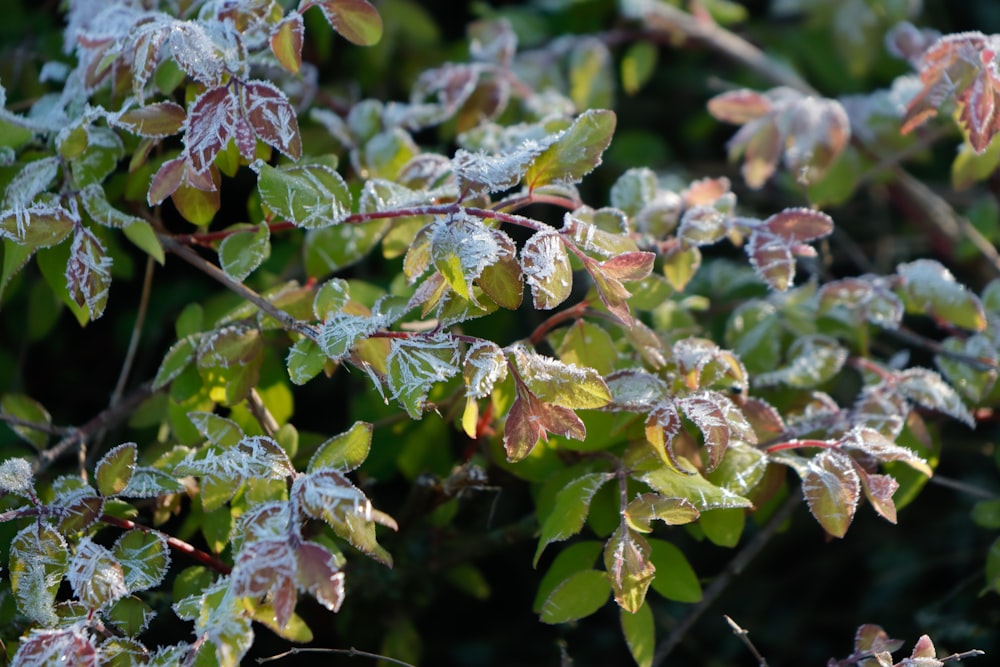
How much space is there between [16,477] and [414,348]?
1.47ft

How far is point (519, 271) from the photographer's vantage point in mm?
940

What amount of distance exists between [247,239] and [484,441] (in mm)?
401

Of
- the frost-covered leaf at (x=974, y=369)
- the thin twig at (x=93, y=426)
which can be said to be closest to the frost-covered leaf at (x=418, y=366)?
the thin twig at (x=93, y=426)

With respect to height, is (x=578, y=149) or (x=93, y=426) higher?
(x=578, y=149)

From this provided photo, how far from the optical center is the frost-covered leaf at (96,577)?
923 millimetres

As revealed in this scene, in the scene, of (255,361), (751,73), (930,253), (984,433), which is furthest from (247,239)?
(984,433)

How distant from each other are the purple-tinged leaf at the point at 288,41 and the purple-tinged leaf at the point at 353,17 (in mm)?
39

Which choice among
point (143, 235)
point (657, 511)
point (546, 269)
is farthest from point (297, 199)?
point (657, 511)

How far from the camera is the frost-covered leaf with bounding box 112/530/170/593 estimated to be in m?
0.96

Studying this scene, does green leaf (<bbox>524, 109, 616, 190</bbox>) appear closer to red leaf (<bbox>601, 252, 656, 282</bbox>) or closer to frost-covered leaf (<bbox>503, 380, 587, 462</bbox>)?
red leaf (<bbox>601, 252, 656, 282</bbox>)

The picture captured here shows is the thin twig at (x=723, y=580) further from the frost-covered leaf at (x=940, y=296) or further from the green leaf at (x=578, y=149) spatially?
the green leaf at (x=578, y=149)

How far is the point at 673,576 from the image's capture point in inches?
43.0

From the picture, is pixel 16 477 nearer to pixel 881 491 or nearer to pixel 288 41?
pixel 288 41

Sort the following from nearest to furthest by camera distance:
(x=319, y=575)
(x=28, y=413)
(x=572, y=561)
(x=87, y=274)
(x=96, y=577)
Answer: (x=319, y=575) → (x=96, y=577) → (x=87, y=274) → (x=572, y=561) → (x=28, y=413)
